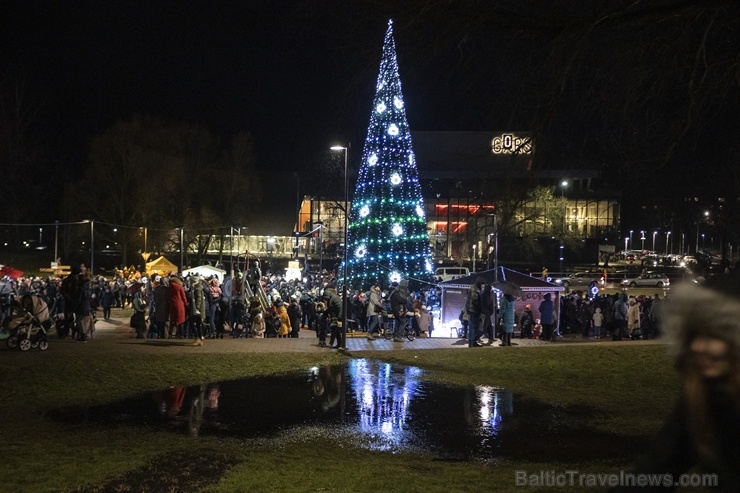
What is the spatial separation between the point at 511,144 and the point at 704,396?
5352mm

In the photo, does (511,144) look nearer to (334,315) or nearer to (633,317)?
(334,315)

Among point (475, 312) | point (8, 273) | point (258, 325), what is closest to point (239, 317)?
point (258, 325)

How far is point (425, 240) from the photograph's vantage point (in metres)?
33.8

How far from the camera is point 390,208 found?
33.4 metres

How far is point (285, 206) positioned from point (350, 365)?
7317 cm

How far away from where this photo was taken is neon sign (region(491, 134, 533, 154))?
7552 millimetres

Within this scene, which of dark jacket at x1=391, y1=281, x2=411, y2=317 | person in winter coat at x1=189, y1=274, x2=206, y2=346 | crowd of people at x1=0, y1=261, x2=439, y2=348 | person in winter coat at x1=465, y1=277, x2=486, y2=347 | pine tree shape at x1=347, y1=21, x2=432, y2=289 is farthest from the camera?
pine tree shape at x1=347, y1=21, x2=432, y2=289

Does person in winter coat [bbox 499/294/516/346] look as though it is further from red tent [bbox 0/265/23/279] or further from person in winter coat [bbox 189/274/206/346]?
red tent [bbox 0/265/23/279]

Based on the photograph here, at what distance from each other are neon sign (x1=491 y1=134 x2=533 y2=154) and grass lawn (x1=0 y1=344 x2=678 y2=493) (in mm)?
3395

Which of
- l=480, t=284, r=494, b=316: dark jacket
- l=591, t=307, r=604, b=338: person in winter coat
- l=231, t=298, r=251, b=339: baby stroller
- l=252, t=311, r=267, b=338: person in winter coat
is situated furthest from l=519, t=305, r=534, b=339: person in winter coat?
l=231, t=298, r=251, b=339: baby stroller

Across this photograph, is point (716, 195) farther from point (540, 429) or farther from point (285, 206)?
point (285, 206)

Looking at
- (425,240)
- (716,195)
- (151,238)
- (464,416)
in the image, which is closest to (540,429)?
(464,416)

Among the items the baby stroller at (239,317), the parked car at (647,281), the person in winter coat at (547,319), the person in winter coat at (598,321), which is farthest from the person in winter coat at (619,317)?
the parked car at (647,281)

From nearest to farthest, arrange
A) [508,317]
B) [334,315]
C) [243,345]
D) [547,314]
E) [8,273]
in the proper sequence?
[243,345] → [334,315] → [508,317] → [547,314] → [8,273]
